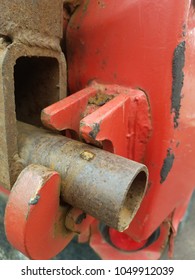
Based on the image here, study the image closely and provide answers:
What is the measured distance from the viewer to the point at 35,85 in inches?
30.3

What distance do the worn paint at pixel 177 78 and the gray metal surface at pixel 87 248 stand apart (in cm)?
79

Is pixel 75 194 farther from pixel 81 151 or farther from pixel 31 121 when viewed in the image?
pixel 31 121

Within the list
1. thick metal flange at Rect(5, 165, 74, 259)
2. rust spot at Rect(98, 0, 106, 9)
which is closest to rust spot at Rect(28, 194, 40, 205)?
thick metal flange at Rect(5, 165, 74, 259)

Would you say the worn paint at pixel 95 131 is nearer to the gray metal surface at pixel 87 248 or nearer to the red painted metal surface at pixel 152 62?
the red painted metal surface at pixel 152 62

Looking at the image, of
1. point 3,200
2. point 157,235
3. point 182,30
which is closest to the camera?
point 182,30

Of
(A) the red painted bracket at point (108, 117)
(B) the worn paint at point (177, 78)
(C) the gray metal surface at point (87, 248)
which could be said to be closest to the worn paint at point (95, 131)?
(A) the red painted bracket at point (108, 117)

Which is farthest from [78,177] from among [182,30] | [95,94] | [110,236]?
[110,236]

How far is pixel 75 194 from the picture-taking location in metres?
0.54

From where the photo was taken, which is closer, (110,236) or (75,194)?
(75,194)

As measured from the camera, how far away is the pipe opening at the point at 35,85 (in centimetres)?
71

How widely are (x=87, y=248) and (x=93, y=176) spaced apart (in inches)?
34.8

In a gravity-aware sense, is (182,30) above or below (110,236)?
above

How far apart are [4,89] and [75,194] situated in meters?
0.26

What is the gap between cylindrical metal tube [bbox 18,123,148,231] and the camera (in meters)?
0.49
